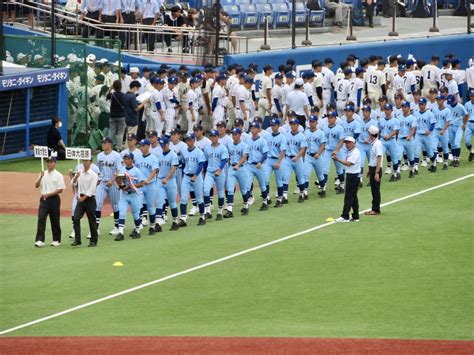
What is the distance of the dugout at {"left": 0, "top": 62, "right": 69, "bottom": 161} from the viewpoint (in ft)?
100

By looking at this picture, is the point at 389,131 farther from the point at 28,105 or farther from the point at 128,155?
the point at 28,105

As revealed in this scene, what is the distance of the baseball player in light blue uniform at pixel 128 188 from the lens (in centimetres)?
2258

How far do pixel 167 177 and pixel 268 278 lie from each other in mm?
4257

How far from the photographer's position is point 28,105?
102ft

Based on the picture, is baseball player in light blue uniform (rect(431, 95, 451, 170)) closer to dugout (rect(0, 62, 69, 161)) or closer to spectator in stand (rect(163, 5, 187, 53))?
dugout (rect(0, 62, 69, 161))

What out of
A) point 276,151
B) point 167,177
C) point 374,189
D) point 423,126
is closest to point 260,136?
point 276,151

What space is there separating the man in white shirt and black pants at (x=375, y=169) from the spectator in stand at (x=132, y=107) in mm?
7382

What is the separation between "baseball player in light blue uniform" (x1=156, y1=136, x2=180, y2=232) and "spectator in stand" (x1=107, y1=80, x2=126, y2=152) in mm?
6317

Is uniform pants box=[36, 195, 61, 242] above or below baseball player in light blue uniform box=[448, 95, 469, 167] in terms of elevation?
below

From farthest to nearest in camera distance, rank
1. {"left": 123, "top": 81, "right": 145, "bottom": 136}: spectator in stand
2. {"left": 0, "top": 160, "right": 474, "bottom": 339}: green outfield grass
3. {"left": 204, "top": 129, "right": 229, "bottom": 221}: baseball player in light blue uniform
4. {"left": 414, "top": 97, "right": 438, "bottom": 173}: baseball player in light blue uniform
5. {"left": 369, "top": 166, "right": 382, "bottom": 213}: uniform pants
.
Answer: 1. {"left": 123, "top": 81, "right": 145, "bottom": 136}: spectator in stand
2. {"left": 414, "top": 97, "right": 438, "bottom": 173}: baseball player in light blue uniform
3. {"left": 204, "top": 129, "right": 229, "bottom": 221}: baseball player in light blue uniform
4. {"left": 369, "top": 166, "right": 382, "bottom": 213}: uniform pants
5. {"left": 0, "top": 160, "right": 474, "bottom": 339}: green outfield grass

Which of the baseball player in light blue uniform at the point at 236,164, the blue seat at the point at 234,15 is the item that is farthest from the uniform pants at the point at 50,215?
the blue seat at the point at 234,15

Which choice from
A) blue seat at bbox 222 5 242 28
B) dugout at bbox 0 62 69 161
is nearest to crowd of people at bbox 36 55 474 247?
dugout at bbox 0 62 69 161

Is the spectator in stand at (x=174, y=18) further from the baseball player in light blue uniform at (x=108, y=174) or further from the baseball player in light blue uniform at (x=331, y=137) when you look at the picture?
the baseball player in light blue uniform at (x=108, y=174)

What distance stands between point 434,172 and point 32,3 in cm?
1468
